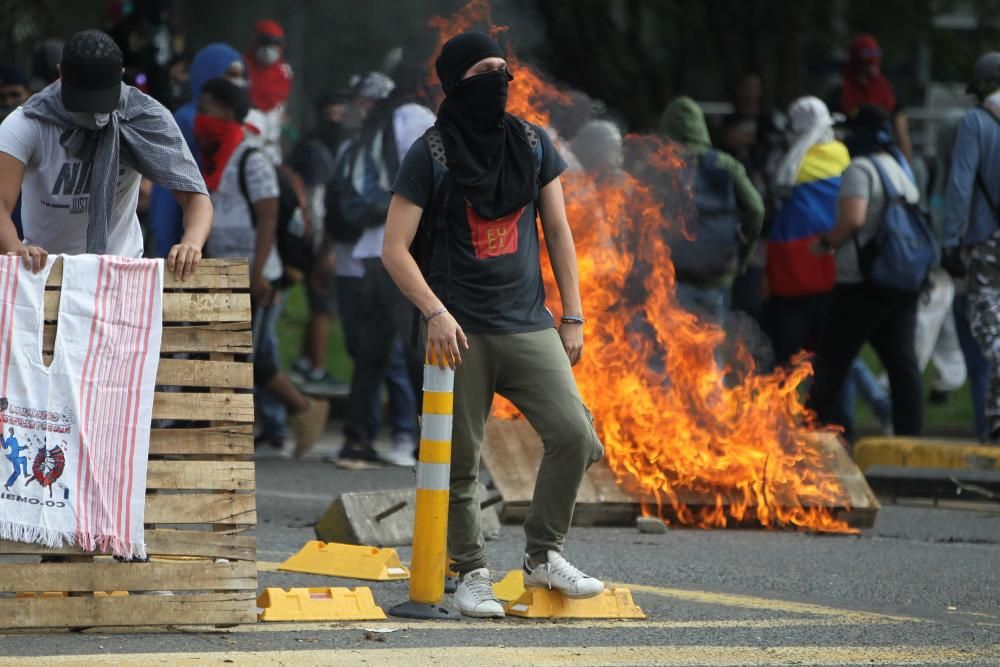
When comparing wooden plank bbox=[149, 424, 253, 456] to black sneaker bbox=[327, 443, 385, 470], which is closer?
wooden plank bbox=[149, 424, 253, 456]

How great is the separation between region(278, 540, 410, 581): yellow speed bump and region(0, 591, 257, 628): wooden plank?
1.14m

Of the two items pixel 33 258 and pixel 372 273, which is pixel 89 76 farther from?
pixel 372 273

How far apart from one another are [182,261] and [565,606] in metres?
1.77

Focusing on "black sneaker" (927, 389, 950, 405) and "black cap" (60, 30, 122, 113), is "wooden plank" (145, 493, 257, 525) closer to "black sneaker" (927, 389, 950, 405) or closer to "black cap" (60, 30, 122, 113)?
"black cap" (60, 30, 122, 113)

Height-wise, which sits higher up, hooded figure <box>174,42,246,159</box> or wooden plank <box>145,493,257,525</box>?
hooded figure <box>174,42,246,159</box>

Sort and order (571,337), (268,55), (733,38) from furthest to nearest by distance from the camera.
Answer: (733,38) < (268,55) < (571,337)

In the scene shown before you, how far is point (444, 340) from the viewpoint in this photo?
6.14 metres

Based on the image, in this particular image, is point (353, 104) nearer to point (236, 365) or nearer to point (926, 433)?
point (926, 433)

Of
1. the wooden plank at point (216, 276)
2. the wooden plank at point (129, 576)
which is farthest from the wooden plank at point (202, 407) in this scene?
the wooden plank at point (129, 576)

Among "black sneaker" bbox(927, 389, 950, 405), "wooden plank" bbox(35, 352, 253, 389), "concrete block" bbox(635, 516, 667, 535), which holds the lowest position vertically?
"black sneaker" bbox(927, 389, 950, 405)

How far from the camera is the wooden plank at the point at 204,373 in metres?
5.96

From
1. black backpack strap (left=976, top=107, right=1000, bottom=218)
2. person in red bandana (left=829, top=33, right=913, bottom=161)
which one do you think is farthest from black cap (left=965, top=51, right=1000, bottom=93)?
person in red bandana (left=829, top=33, right=913, bottom=161)

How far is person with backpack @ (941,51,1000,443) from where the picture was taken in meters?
10.6

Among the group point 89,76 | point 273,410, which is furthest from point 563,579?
point 273,410
